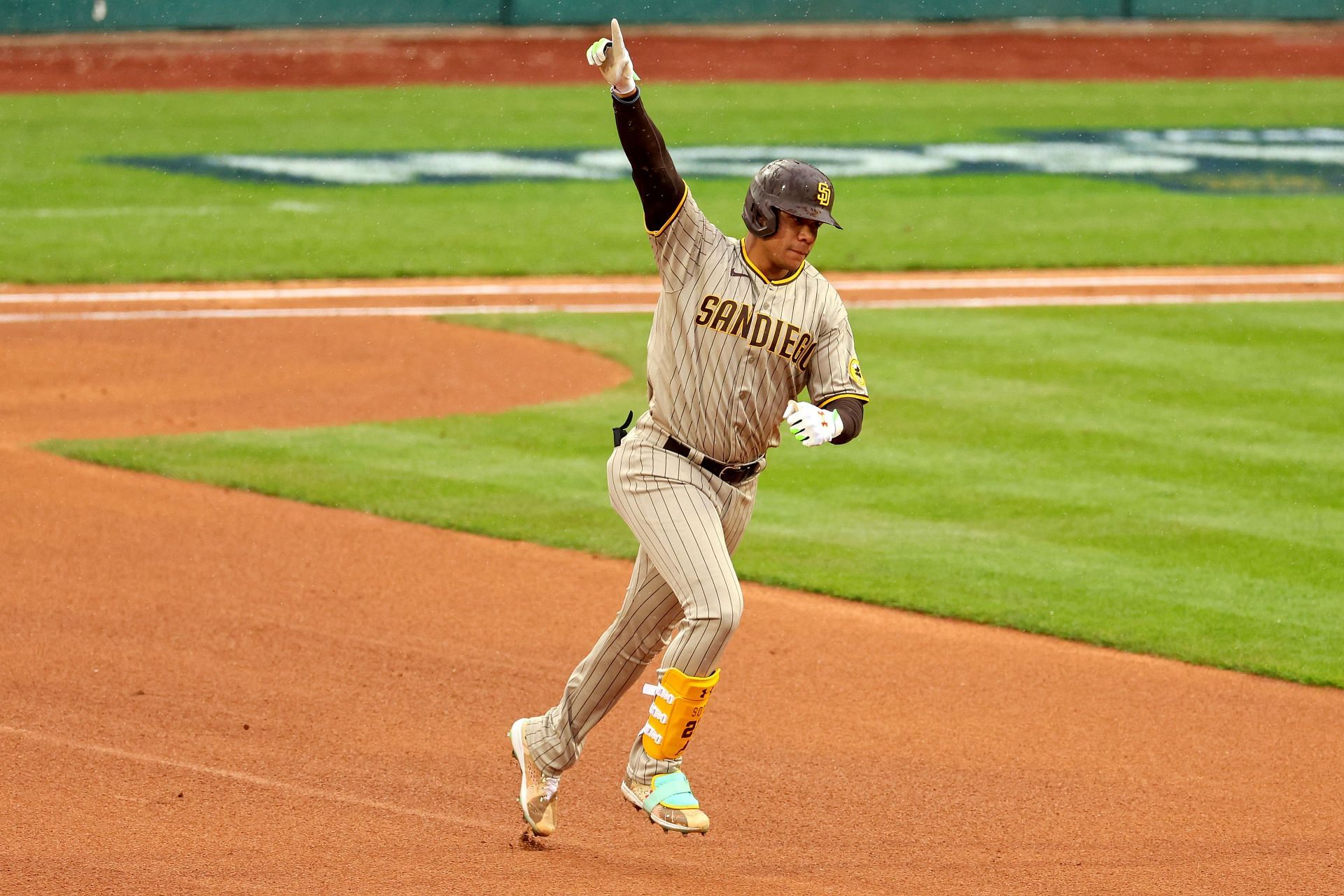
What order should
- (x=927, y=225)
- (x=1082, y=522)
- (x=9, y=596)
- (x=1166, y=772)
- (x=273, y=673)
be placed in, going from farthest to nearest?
(x=927, y=225) → (x=1082, y=522) → (x=9, y=596) → (x=273, y=673) → (x=1166, y=772)

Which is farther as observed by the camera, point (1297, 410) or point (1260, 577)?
point (1297, 410)

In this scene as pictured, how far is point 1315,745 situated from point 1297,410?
548cm

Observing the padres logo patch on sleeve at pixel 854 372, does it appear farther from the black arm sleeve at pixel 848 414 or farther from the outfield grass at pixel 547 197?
Result: the outfield grass at pixel 547 197

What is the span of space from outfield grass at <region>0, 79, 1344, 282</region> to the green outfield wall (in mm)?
2835

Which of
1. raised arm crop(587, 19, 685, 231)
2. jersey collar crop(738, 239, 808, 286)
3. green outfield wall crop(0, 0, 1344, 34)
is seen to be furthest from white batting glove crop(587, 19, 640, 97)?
green outfield wall crop(0, 0, 1344, 34)

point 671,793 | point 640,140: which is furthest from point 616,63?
point 671,793

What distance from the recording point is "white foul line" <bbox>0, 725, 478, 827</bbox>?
5.57 m

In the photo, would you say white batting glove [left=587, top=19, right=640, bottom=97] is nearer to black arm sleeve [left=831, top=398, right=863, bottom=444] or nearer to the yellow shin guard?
black arm sleeve [left=831, top=398, right=863, bottom=444]

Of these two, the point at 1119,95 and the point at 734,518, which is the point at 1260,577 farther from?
the point at 1119,95

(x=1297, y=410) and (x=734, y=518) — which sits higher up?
(x=734, y=518)

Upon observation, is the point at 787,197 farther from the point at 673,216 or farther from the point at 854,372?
the point at 854,372

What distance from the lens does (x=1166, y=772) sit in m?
6.16

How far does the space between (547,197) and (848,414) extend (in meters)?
16.3

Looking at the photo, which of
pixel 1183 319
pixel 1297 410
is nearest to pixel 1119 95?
pixel 1183 319
